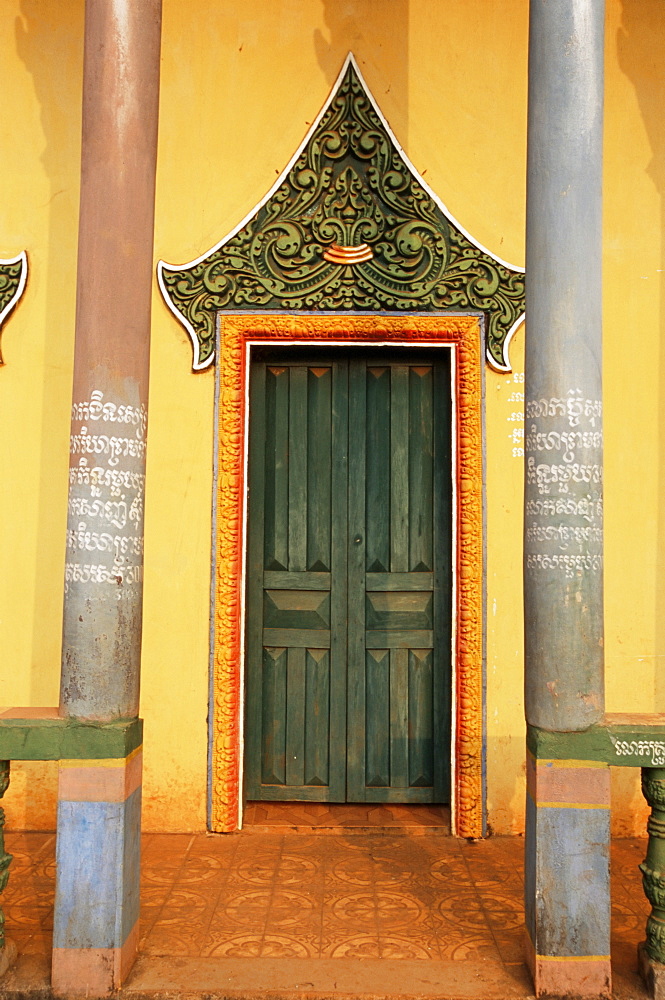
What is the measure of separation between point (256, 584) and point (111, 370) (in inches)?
70.5

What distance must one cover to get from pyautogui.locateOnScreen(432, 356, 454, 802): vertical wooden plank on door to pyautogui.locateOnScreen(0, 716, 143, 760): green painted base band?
2043mm

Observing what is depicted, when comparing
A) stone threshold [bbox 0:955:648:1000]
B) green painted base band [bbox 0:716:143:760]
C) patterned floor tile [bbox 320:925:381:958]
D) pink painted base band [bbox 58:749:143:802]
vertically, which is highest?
green painted base band [bbox 0:716:143:760]

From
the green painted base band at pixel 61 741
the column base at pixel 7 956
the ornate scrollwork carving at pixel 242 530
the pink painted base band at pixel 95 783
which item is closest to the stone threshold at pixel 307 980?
the column base at pixel 7 956

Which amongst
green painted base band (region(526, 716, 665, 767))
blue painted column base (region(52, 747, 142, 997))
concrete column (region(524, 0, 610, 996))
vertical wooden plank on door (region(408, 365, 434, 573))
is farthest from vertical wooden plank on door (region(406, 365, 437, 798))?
blue painted column base (region(52, 747, 142, 997))

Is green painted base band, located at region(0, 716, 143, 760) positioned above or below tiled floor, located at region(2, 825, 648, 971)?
above

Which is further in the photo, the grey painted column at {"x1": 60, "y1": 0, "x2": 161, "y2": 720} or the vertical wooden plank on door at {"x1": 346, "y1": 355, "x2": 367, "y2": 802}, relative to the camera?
the vertical wooden plank on door at {"x1": 346, "y1": 355, "x2": 367, "y2": 802}

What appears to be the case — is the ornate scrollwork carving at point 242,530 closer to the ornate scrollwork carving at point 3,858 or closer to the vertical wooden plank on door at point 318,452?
the vertical wooden plank on door at point 318,452

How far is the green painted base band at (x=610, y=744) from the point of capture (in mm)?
2896

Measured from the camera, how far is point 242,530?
439cm

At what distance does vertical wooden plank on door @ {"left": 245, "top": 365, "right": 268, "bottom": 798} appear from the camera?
4.52m

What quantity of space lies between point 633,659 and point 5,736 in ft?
10.0

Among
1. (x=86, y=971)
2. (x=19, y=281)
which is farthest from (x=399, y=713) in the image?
(x=19, y=281)

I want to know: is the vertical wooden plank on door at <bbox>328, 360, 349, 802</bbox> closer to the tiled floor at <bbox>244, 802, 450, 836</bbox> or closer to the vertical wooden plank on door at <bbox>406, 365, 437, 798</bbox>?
the tiled floor at <bbox>244, 802, 450, 836</bbox>

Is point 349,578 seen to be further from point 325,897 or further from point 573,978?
point 573,978
